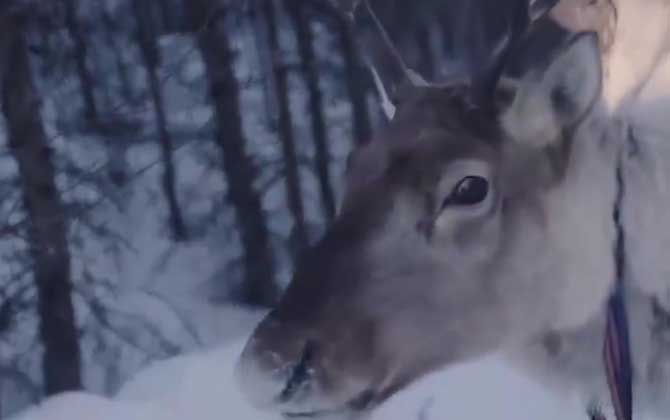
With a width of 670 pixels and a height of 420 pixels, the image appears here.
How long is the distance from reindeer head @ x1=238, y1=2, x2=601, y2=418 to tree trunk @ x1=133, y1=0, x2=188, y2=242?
178 mm

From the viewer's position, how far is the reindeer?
688 millimetres

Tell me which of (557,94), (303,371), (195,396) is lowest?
(195,396)

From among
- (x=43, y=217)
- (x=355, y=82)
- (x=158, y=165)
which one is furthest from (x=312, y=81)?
(x=43, y=217)

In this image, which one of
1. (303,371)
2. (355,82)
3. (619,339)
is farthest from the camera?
(355,82)

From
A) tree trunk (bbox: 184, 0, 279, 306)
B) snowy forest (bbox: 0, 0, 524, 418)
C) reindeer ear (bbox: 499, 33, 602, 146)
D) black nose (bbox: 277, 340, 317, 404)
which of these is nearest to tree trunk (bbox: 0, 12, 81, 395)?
snowy forest (bbox: 0, 0, 524, 418)

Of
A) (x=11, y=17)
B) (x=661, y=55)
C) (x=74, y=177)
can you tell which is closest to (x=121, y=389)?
(x=74, y=177)

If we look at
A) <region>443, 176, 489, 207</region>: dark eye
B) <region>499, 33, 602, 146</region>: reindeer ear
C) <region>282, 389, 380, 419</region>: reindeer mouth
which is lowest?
<region>282, 389, 380, 419</region>: reindeer mouth

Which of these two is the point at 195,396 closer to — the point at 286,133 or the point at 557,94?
the point at 286,133

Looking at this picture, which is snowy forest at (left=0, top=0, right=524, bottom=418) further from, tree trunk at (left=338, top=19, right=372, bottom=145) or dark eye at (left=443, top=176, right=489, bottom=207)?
dark eye at (left=443, top=176, right=489, bottom=207)

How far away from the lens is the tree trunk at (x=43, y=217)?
2.70 ft

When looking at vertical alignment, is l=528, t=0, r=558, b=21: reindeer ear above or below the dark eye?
above

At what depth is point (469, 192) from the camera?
722mm

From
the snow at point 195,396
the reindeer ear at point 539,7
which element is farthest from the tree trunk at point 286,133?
the reindeer ear at point 539,7

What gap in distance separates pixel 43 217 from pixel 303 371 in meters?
0.29
